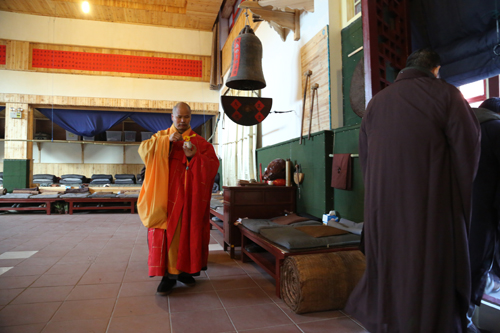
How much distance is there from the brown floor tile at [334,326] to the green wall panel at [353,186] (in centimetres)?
130

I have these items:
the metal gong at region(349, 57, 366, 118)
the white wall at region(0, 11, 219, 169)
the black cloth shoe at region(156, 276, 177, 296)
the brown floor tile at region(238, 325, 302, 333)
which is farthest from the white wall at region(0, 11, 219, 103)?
the brown floor tile at region(238, 325, 302, 333)

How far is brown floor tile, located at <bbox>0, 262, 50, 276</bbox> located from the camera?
9.49ft

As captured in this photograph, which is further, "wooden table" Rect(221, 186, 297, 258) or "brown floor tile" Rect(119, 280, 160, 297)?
"wooden table" Rect(221, 186, 297, 258)

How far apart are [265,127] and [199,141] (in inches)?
124

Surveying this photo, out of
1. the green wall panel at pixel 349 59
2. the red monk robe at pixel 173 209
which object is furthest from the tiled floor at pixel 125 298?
the green wall panel at pixel 349 59

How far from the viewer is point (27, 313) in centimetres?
205

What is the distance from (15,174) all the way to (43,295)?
25.3ft

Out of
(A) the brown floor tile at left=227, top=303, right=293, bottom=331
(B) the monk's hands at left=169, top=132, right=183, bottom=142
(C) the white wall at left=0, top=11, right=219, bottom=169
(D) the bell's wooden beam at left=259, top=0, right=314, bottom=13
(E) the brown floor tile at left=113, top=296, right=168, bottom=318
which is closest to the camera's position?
(A) the brown floor tile at left=227, top=303, right=293, bottom=331

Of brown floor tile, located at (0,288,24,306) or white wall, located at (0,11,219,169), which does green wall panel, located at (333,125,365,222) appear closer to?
brown floor tile, located at (0,288,24,306)

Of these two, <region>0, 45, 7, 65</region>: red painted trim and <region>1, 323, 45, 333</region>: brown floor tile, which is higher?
<region>0, 45, 7, 65</region>: red painted trim

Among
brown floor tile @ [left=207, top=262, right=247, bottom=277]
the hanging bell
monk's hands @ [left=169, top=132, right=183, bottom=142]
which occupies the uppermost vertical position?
the hanging bell

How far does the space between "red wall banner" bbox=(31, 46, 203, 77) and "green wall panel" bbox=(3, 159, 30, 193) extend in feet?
8.89

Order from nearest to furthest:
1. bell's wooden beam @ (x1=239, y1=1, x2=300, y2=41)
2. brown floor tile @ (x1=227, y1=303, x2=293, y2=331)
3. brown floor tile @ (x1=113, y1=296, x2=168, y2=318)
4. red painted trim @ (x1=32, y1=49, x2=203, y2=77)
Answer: brown floor tile @ (x1=227, y1=303, x2=293, y2=331), brown floor tile @ (x1=113, y1=296, x2=168, y2=318), bell's wooden beam @ (x1=239, y1=1, x2=300, y2=41), red painted trim @ (x1=32, y1=49, x2=203, y2=77)

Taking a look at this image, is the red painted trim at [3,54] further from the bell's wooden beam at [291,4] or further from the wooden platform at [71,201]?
the bell's wooden beam at [291,4]
